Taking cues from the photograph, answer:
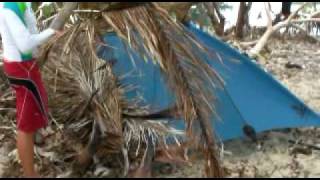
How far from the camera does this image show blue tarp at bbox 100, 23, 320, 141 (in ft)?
9.82

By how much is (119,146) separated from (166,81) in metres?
0.89

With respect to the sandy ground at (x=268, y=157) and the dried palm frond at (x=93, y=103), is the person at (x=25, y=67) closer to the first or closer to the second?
the dried palm frond at (x=93, y=103)

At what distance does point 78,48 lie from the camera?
261cm

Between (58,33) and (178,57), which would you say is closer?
(178,57)

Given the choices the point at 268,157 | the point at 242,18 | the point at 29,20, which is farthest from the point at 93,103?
the point at 242,18

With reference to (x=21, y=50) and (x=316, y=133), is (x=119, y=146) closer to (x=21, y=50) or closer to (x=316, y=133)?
(x=21, y=50)

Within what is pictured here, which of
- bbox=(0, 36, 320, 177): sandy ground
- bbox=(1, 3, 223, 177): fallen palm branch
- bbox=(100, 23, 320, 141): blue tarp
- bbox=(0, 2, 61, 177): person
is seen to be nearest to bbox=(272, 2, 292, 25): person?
bbox=(0, 36, 320, 177): sandy ground

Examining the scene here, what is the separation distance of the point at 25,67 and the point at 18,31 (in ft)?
0.66

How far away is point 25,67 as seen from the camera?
244 centimetres

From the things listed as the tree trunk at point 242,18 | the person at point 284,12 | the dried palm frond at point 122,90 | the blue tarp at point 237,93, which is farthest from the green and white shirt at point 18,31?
the person at point 284,12

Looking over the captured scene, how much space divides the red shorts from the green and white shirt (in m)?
0.06

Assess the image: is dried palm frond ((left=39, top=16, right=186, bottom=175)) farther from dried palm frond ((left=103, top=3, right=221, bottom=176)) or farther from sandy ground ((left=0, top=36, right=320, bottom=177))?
dried palm frond ((left=103, top=3, right=221, bottom=176))

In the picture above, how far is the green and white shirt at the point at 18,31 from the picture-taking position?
7.54 feet

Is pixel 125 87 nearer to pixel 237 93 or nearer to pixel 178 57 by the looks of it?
pixel 237 93
